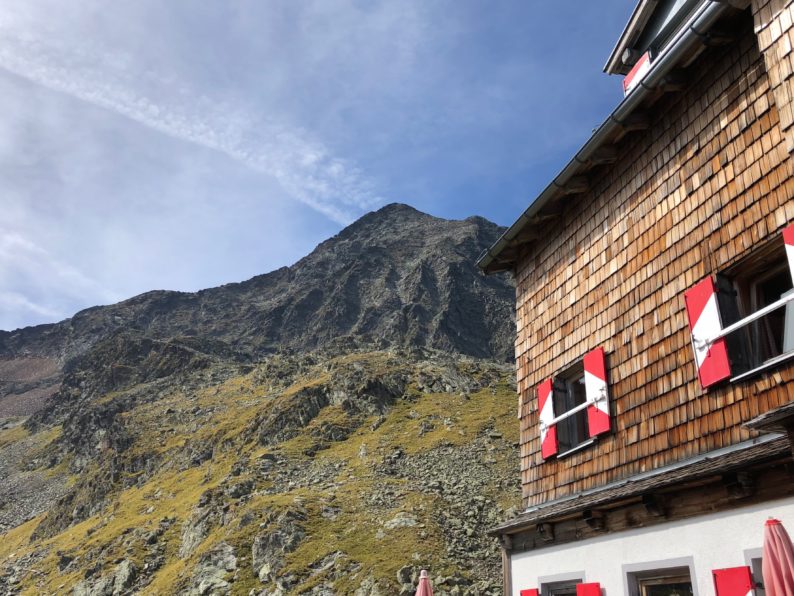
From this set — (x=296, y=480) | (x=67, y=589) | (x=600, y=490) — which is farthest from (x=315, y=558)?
(x=600, y=490)

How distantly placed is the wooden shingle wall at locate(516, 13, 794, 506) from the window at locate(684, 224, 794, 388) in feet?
0.67

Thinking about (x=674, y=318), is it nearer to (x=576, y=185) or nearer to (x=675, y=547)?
(x=675, y=547)

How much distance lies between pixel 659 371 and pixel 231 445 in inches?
2406

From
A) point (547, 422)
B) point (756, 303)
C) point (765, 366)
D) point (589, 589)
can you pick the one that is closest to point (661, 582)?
point (589, 589)

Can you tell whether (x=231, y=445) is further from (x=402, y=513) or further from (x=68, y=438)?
(x=68, y=438)

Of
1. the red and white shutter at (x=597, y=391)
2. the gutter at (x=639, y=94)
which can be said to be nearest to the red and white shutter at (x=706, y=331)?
the red and white shutter at (x=597, y=391)

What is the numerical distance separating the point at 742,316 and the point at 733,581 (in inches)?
132

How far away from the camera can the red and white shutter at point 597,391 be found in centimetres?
1118

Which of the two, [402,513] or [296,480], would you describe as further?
[296,480]

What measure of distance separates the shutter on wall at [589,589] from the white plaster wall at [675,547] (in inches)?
3.6

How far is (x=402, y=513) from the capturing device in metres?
37.6

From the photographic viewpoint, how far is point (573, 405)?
13.1 m

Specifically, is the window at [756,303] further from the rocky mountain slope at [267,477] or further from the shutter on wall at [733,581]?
the rocky mountain slope at [267,477]

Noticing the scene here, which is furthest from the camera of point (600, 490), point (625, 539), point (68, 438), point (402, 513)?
point (68, 438)
